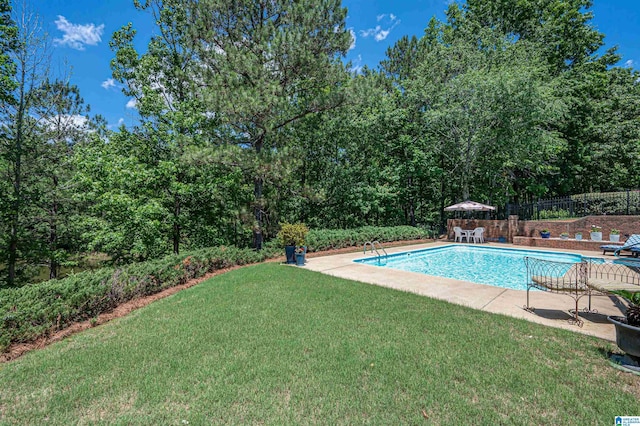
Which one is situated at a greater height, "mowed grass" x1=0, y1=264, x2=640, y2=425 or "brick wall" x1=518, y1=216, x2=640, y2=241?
"brick wall" x1=518, y1=216, x2=640, y2=241

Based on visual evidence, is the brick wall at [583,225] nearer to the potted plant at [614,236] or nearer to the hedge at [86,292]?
the potted plant at [614,236]

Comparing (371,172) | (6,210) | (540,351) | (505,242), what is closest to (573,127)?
(505,242)

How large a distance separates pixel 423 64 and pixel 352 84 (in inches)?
378

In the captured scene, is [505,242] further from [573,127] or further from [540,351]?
[540,351]

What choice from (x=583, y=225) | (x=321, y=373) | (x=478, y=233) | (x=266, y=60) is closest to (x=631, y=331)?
(x=321, y=373)

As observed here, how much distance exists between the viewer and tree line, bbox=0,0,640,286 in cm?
1052

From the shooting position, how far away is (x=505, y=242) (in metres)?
15.3

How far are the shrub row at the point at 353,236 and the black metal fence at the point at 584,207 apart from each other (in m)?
5.31

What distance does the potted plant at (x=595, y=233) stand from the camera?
1245 centimetres

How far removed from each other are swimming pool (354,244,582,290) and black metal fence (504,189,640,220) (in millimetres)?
4263

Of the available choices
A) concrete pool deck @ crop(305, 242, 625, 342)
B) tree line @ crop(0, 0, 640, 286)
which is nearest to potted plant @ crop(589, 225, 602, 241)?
tree line @ crop(0, 0, 640, 286)

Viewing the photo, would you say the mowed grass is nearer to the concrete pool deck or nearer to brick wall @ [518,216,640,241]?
the concrete pool deck

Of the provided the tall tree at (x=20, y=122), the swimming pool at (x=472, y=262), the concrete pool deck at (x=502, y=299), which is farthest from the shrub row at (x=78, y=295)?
the tall tree at (x=20, y=122)

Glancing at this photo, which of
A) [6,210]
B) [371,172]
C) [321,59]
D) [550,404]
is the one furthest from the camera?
[371,172]
